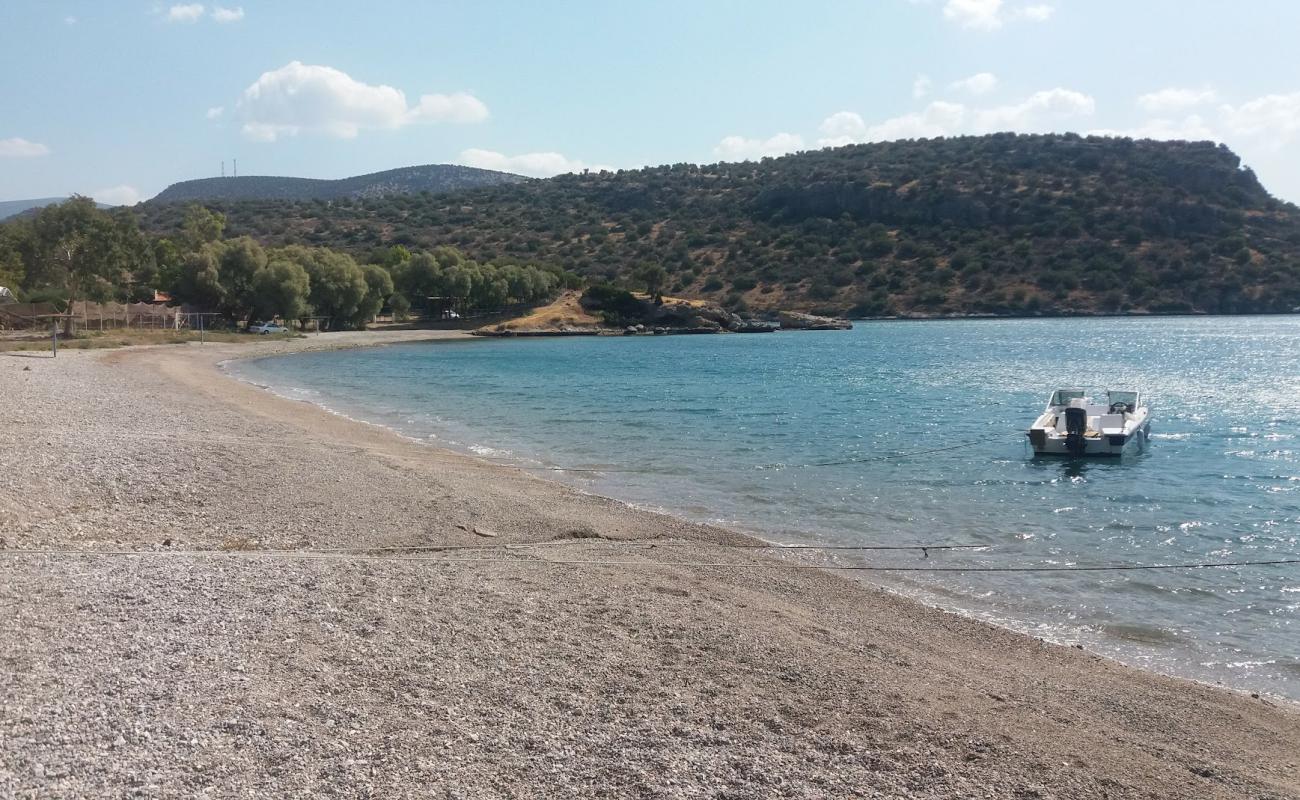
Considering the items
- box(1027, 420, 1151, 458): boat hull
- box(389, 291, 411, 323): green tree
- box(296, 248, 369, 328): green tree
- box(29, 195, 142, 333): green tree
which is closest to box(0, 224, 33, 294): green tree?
box(29, 195, 142, 333): green tree

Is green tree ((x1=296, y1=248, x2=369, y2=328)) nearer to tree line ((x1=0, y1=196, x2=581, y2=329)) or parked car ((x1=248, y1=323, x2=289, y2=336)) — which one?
tree line ((x1=0, y1=196, x2=581, y2=329))

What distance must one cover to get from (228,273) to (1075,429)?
72894 mm

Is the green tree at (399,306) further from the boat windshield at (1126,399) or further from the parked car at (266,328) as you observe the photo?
the boat windshield at (1126,399)

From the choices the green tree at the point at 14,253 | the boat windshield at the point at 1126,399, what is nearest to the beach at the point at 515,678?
the boat windshield at the point at 1126,399

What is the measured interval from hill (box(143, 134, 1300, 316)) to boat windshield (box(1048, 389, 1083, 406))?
Answer: 9878 cm

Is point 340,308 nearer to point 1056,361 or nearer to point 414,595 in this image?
point 1056,361

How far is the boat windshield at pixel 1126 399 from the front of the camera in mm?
28812

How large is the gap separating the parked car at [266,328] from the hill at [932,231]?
1544 inches

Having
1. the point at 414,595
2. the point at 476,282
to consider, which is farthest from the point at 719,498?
the point at 476,282

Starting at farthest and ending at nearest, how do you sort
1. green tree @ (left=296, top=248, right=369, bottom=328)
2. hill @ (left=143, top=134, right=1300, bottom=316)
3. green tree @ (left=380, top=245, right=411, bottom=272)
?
1. hill @ (left=143, top=134, right=1300, bottom=316)
2. green tree @ (left=380, top=245, right=411, bottom=272)
3. green tree @ (left=296, top=248, right=369, bottom=328)

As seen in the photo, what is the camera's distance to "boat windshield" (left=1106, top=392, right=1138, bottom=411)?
28812 millimetres

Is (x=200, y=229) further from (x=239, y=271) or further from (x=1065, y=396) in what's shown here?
(x=1065, y=396)

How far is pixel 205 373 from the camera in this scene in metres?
42.5

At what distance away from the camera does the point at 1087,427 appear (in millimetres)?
26172
